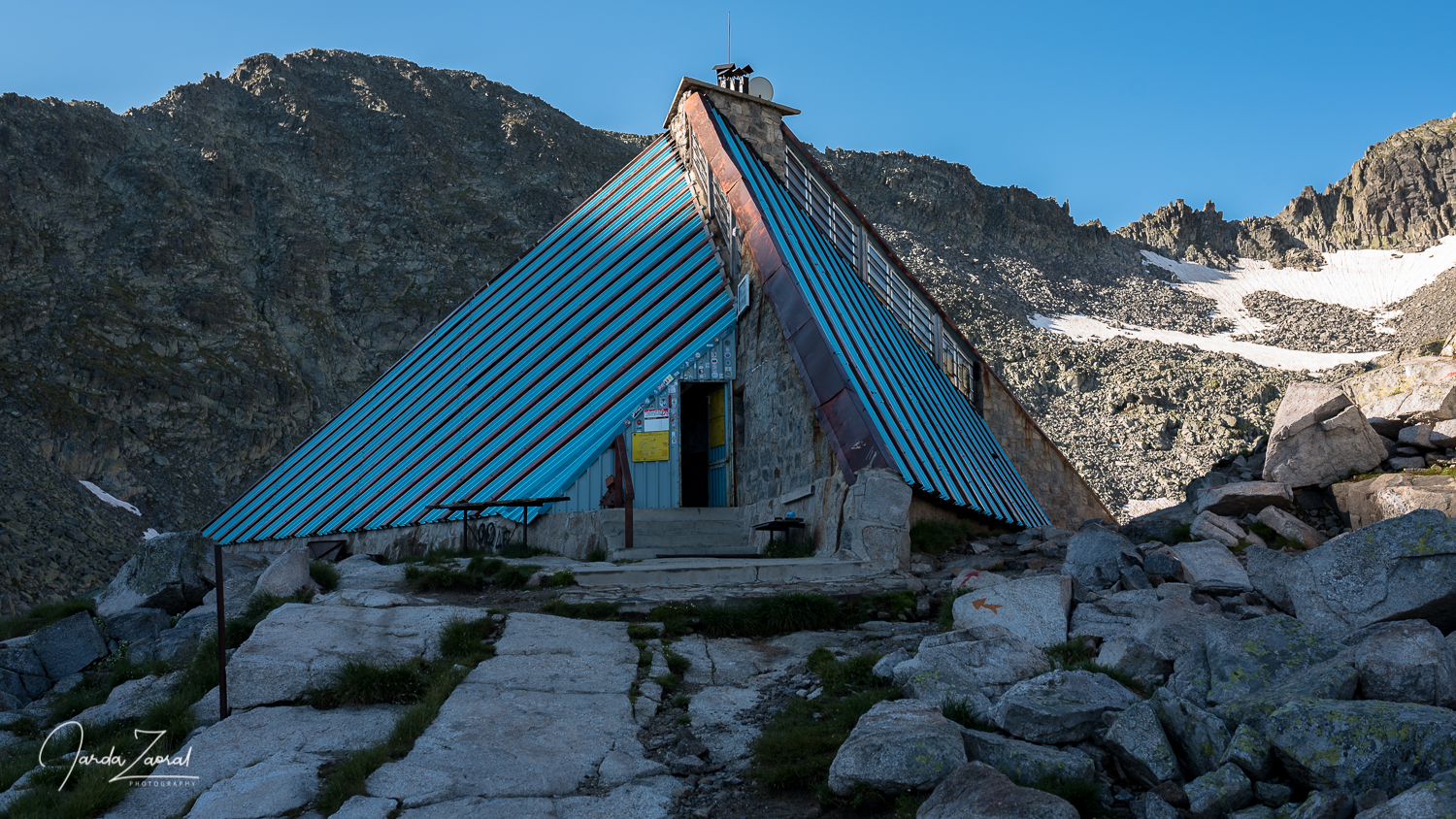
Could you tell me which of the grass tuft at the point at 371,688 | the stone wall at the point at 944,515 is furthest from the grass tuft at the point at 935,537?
the grass tuft at the point at 371,688

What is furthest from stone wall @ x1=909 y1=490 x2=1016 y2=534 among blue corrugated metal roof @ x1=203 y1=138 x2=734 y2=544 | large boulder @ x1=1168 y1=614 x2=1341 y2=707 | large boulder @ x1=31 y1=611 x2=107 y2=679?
large boulder @ x1=31 y1=611 x2=107 y2=679

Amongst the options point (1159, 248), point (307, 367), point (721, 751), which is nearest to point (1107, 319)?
Answer: point (1159, 248)

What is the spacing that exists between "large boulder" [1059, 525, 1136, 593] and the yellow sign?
245 inches

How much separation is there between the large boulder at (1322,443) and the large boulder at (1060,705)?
609 cm

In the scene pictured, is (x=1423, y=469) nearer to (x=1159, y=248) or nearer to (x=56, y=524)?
(x=56, y=524)

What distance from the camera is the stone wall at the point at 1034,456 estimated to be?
19.9 m

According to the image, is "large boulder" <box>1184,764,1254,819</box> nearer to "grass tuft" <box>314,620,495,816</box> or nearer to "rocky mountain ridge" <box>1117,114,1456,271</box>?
"grass tuft" <box>314,620,495,816</box>

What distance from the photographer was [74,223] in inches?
2066

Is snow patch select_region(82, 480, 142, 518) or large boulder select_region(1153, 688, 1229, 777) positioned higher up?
large boulder select_region(1153, 688, 1229, 777)

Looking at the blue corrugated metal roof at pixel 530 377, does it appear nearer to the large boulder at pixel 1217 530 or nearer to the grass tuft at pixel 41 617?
the grass tuft at pixel 41 617

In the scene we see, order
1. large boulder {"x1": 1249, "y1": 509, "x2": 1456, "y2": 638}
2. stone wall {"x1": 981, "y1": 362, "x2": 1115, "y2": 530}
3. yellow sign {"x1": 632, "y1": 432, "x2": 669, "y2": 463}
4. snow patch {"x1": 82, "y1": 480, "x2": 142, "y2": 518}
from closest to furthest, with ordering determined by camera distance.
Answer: large boulder {"x1": 1249, "y1": 509, "x2": 1456, "y2": 638} → yellow sign {"x1": 632, "y1": 432, "x2": 669, "y2": 463} → stone wall {"x1": 981, "y1": 362, "x2": 1115, "y2": 530} → snow patch {"x1": 82, "y1": 480, "x2": 142, "y2": 518}

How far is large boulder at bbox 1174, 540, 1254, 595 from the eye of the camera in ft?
25.0

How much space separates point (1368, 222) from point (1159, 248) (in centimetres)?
2332

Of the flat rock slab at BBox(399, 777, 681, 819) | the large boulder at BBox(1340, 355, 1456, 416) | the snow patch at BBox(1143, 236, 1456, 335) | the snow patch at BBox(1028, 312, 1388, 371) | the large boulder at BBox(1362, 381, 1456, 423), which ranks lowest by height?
the flat rock slab at BBox(399, 777, 681, 819)
